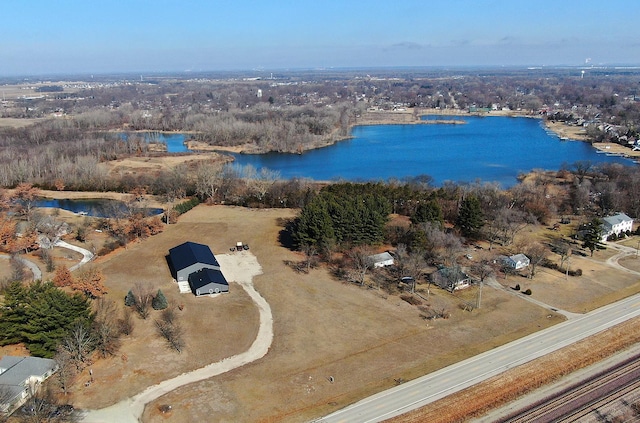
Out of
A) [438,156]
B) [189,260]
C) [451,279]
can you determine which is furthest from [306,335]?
[438,156]

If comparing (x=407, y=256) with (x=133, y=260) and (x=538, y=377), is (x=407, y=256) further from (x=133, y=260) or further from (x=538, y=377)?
(x=133, y=260)

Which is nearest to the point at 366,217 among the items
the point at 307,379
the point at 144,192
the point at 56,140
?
the point at 307,379

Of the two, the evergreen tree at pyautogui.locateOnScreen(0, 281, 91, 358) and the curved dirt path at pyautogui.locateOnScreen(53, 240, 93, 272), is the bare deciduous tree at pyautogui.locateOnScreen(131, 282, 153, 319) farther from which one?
the curved dirt path at pyautogui.locateOnScreen(53, 240, 93, 272)

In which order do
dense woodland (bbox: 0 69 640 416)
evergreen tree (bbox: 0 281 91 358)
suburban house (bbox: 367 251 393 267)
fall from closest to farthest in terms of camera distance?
1. evergreen tree (bbox: 0 281 91 358)
2. dense woodland (bbox: 0 69 640 416)
3. suburban house (bbox: 367 251 393 267)

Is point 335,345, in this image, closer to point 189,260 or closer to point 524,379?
point 524,379

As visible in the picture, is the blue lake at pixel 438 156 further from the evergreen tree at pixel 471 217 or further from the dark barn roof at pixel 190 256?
the dark barn roof at pixel 190 256

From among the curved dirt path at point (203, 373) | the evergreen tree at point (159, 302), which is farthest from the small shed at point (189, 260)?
the evergreen tree at point (159, 302)

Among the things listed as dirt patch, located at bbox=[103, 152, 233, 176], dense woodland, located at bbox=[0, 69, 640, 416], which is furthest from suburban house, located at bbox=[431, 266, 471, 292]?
dirt patch, located at bbox=[103, 152, 233, 176]
